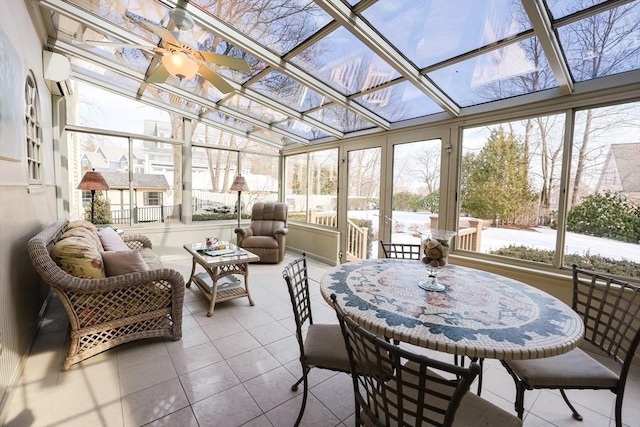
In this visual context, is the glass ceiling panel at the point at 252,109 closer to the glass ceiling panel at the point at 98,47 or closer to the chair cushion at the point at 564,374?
the glass ceiling panel at the point at 98,47

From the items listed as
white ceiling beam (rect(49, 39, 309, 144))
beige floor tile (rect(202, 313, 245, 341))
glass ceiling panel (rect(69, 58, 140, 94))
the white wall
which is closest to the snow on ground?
beige floor tile (rect(202, 313, 245, 341))

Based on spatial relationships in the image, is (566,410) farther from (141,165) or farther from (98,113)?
(98,113)

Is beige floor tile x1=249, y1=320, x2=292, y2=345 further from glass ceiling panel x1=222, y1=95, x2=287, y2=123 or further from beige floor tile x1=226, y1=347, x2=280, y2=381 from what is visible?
glass ceiling panel x1=222, y1=95, x2=287, y2=123

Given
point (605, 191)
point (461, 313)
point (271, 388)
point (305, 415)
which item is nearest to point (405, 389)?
point (461, 313)

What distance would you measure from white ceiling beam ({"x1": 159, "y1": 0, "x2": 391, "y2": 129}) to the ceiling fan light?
46 cm

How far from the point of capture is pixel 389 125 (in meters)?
4.24

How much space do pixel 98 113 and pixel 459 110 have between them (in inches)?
218

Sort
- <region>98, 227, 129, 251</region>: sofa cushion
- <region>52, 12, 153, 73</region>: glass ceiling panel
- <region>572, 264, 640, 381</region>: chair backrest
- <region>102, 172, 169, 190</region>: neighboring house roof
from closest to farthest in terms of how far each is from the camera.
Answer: <region>572, 264, 640, 381</region>: chair backrest
<region>98, 227, 129, 251</region>: sofa cushion
<region>52, 12, 153, 73</region>: glass ceiling panel
<region>102, 172, 169, 190</region>: neighboring house roof

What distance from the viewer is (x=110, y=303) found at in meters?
2.15

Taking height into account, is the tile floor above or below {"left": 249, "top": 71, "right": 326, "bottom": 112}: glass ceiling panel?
below

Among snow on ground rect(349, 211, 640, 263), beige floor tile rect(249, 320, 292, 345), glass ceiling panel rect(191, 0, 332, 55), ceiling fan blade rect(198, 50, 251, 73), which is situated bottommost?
beige floor tile rect(249, 320, 292, 345)

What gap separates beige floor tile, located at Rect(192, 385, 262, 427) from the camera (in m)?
1.61

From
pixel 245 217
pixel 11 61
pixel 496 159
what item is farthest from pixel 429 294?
pixel 245 217

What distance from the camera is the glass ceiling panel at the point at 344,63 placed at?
106 inches
